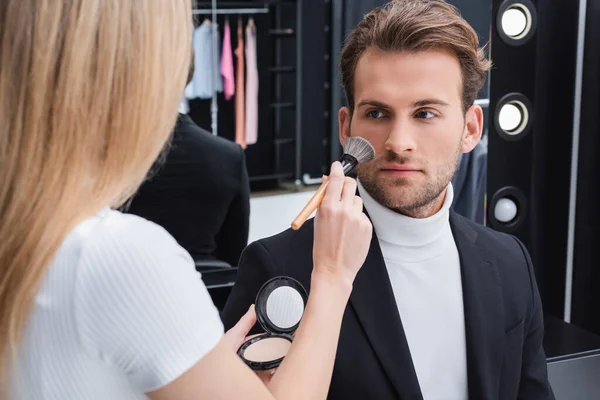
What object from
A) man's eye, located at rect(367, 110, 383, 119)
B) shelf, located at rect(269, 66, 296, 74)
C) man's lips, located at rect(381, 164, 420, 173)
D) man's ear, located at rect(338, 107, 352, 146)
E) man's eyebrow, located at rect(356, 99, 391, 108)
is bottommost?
man's lips, located at rect(381, 164, 420, 173)

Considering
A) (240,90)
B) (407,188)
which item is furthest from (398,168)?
(240,90)

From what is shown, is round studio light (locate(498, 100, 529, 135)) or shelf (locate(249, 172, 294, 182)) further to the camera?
shelf (locate(249, 172, 294, 182))

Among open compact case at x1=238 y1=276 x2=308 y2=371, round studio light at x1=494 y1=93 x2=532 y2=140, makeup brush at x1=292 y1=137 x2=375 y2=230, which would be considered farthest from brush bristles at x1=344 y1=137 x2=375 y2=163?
round studio light at x1=494 y1=93 x2=532 y2=140

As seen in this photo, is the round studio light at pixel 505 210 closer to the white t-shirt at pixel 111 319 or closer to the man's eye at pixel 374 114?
the man's eye at pixel 374 114

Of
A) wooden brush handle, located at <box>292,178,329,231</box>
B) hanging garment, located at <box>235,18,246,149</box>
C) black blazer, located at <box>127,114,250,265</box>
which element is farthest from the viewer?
hanging garment, located at <box>235,18,246,149</box>

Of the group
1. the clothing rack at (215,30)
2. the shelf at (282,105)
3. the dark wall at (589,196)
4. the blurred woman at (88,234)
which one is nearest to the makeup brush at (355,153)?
the blurred woman at (88,234)

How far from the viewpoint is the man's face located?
116 centimetres

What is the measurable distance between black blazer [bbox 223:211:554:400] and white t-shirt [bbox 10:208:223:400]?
0.46m

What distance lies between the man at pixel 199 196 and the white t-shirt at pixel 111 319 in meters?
1.48

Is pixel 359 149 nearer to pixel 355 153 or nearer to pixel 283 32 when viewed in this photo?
pixel 355 153

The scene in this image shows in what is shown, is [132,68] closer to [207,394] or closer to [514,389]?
[207,394]

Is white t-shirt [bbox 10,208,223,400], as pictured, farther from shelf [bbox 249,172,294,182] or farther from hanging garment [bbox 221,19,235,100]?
hanging garment [bbox 221,19,235,100]

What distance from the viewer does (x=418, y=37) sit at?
45.8 inches

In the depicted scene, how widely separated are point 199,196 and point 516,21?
3.36 ft
